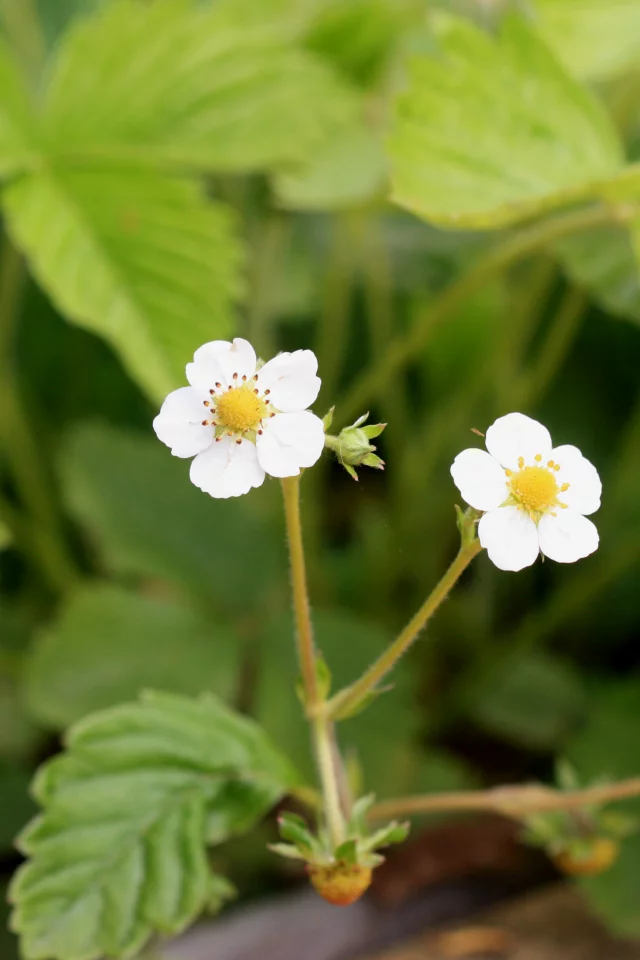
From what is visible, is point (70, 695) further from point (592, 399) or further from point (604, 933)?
point (592, 399)

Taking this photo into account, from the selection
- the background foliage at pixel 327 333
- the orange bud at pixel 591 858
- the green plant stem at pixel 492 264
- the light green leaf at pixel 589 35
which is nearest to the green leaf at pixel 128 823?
the background foliage at pixel 327 333

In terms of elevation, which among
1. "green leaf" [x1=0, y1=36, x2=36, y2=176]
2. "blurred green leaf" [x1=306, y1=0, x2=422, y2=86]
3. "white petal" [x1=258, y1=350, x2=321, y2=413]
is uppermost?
"blurred green leaf" [x1=306, y1=0, x2=422, y2=86]

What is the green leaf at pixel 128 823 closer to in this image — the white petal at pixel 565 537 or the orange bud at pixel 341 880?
the orange bud at pixel 341 880

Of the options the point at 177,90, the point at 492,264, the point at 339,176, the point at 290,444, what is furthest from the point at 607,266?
the point at 290,444

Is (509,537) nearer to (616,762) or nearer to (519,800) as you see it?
(519,800)

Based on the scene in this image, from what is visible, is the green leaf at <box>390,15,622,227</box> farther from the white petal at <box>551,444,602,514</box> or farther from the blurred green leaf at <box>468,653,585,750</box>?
the blurred green leaf at <box>468,653,585,750</box>

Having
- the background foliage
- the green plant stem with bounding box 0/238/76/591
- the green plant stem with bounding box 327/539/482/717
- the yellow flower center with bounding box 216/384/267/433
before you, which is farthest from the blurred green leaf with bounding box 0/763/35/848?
the yellow flower center with bounding box 216/384/267/433

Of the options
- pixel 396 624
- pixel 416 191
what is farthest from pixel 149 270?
pixel 396 624
